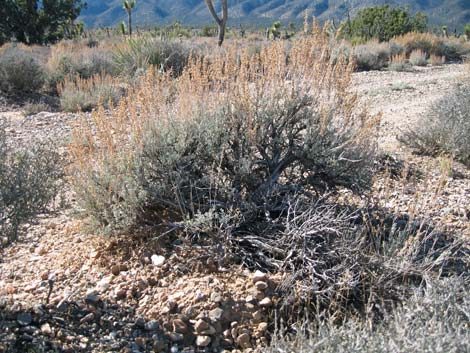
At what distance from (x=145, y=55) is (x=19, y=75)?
3023 millimetres

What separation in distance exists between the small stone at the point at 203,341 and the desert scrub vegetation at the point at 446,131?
413 centimetres

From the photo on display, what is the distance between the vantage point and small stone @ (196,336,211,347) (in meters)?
3.05

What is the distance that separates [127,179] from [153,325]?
1029 millimetres

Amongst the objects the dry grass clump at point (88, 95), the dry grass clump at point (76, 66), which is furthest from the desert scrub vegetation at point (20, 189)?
the dry grass clump at point (76, 66)

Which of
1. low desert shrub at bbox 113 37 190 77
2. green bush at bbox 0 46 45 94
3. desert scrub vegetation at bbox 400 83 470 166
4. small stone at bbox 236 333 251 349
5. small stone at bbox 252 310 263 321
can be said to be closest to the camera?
small stone at bbox 236 333 251 349

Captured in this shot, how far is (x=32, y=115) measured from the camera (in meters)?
8.60

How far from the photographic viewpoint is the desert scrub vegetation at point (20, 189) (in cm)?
297

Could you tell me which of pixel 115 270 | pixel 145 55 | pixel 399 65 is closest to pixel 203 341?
pixel 115 270

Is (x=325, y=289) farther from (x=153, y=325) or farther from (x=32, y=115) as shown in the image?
(x=32, y=115)

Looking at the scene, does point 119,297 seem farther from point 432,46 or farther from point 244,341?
point 432,46

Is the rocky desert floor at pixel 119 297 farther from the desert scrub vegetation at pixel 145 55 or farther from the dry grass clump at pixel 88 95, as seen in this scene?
the desert scrub vegetation at pixel 145 55

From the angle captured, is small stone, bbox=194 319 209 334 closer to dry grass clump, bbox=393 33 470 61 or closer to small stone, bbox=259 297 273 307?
small stone, bbox=259 297 273 307

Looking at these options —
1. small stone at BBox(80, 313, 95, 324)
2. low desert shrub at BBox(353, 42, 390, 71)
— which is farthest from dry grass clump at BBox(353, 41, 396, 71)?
small stone at BBox(80, 313, 95, 324)

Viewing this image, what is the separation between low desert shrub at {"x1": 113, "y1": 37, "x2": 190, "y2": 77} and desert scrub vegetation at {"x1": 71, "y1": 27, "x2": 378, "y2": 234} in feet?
25.8
